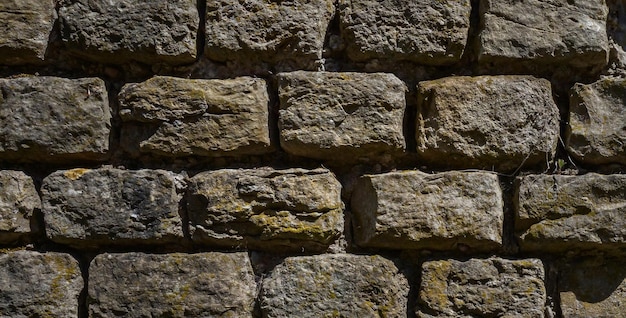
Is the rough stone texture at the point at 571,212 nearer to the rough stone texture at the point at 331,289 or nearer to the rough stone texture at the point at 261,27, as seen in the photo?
the rough stone texture at the point at 331,289

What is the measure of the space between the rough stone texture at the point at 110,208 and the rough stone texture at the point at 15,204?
0.05 m

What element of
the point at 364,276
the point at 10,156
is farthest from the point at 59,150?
the point at 364,276

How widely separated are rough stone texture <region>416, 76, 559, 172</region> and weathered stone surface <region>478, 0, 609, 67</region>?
0.25 feet

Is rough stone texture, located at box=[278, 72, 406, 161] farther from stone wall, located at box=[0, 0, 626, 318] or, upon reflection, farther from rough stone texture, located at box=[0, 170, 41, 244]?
rough stone texture, located at box=[0, 170, 41, 244]

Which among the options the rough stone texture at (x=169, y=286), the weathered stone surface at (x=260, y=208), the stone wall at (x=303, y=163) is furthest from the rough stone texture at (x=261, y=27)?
the rough stone texture at (x=169, y=286)

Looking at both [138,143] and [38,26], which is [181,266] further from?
[38,26]

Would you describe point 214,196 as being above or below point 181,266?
above

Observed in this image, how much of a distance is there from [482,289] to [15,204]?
1248 millimetres

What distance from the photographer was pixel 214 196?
183 cm

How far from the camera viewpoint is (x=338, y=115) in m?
1.85

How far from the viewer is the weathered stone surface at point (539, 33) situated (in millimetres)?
1913

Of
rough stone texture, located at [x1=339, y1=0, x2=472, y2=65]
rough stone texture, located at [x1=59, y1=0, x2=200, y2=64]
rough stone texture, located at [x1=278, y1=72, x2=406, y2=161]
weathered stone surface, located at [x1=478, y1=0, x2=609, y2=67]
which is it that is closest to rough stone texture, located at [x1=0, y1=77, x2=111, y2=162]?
rough stone texture, located at [x1=59, y1=0, x2=200, y2=64]

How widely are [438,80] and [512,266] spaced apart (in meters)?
0.53

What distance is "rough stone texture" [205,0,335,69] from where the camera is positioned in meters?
1.88
